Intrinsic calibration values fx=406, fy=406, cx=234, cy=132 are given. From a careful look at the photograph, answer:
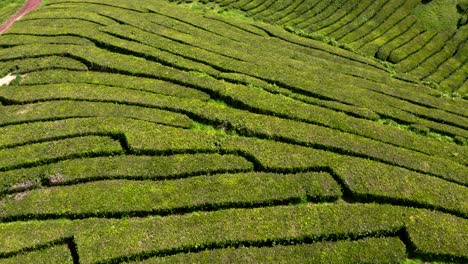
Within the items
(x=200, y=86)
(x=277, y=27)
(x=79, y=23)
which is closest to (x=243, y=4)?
(x=277, y=27)

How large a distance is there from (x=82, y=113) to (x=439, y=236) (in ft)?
85.5

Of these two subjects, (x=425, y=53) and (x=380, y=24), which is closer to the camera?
(x=425, y=53)

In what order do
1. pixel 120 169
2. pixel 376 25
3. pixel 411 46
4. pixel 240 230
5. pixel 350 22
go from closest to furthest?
pixel 240 230 → pixel 120 169 → pixel 411 46 → pixel 376 25 → pixel 350 22

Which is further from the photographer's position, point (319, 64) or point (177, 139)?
point (319, 64)

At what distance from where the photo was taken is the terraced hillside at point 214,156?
2273cm

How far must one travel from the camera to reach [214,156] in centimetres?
2805

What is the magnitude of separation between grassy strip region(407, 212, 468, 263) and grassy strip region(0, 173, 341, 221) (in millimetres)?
4904

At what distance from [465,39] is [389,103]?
24025 mm

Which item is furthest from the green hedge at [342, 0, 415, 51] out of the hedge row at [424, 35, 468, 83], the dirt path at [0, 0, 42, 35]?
the dirt path at [0, 0, 42, 35]

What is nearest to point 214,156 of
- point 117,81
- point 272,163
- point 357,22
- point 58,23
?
point 272,163

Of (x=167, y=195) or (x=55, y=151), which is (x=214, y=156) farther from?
(x=55, y=151)

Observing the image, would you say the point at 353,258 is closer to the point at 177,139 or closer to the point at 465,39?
the point at 177,139

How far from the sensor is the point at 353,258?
21.7 m

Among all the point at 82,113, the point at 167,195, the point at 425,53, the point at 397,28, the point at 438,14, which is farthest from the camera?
the point at 438,14
